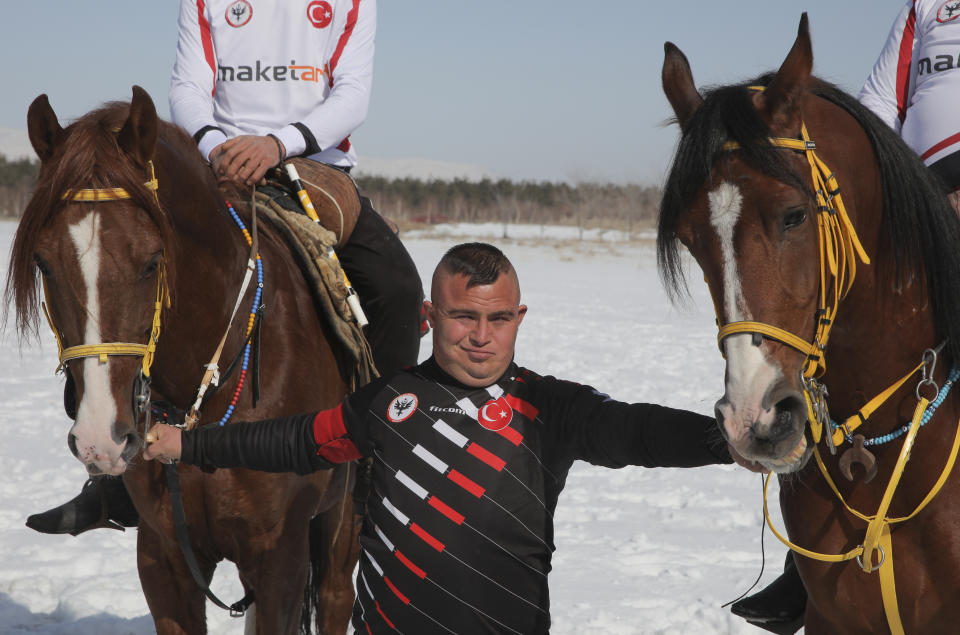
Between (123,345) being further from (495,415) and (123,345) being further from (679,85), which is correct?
(679,85)

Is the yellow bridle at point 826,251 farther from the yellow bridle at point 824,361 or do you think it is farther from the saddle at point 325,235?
the saddle at point 325,235

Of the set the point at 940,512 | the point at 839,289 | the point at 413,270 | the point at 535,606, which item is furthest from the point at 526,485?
the point at 413,270

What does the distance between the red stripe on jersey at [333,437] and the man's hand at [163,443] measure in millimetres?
401

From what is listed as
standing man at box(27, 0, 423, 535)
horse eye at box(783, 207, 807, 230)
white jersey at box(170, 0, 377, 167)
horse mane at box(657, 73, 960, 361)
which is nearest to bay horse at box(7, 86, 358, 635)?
standing man at box(27, 0, 423, 535)

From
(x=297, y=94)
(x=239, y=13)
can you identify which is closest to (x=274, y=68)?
(x=297, y=94)

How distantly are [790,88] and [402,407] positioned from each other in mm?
1249

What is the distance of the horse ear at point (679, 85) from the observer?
95.3 inches

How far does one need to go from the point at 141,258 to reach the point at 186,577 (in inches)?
47.9

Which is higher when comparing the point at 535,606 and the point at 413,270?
the point at 413,270

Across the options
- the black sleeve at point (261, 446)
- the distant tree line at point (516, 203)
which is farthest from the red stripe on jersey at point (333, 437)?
the distant tree line at point (516, 203)

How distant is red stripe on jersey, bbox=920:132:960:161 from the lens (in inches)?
111

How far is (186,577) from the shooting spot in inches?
120

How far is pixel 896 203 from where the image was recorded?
7.41 feet

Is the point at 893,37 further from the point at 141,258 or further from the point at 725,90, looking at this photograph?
the point at 141,258
